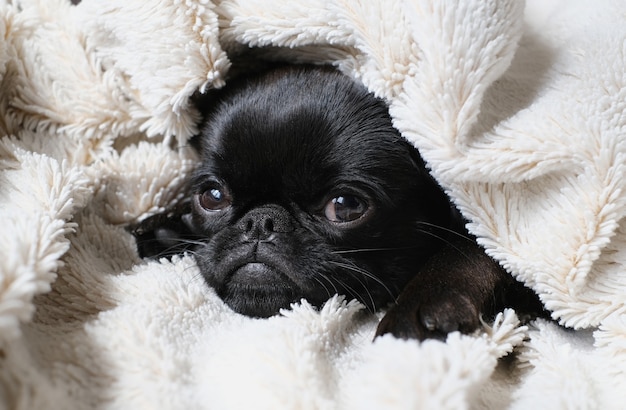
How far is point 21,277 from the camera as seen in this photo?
0.76 m

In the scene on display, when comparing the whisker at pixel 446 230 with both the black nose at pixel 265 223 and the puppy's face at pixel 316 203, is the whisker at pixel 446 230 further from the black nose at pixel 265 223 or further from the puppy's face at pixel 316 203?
the black nose at pixel 265 223

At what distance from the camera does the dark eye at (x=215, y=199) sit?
1.29m

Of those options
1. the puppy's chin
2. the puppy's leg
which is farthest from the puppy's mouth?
the puppy's leg

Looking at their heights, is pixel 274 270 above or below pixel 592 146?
below

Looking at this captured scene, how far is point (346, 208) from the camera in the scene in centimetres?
117

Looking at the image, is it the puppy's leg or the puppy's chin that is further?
the puppy's chin

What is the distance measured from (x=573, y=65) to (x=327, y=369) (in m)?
0.70

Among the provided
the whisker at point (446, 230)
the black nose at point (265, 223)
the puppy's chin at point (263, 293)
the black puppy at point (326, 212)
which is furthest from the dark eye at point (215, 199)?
the whisker at point (446, 230)

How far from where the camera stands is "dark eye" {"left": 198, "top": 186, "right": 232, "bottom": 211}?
1285mm

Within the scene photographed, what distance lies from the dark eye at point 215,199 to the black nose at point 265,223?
0.37ft

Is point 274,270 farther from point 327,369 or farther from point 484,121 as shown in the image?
point 484,121

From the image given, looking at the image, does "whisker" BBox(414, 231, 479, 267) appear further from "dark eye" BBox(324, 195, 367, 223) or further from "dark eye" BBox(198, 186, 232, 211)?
"dark eye" BBox(198, 186, 232, 211)

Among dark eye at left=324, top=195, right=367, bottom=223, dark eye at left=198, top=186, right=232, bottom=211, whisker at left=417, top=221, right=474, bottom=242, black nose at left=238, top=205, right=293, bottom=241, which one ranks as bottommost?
dark eye at left=198, top=186, right=232, bottom=211

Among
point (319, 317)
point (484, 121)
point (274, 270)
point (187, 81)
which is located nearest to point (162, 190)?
point (187, 81)
